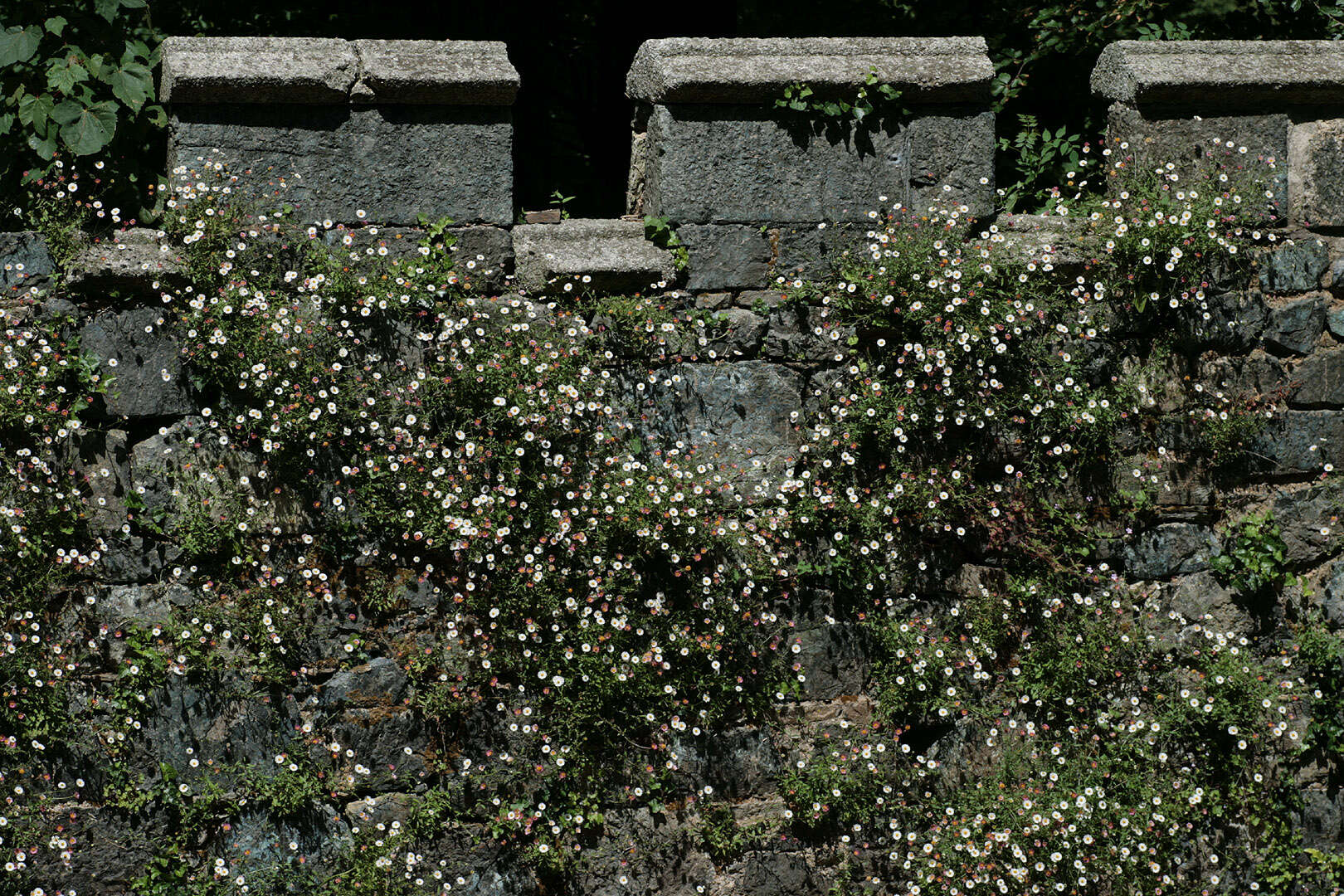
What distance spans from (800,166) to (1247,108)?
5.51 ft

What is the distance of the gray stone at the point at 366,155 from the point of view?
3877 mm

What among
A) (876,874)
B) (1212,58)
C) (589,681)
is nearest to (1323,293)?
(1212,58)

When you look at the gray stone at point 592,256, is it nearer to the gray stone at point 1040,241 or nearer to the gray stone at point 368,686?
the gray stone at point 1040,241

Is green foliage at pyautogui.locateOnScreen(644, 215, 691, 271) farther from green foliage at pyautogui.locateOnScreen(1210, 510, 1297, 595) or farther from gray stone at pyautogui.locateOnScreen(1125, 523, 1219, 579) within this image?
green foliage at pyautogui.locateOnScreen(1210, 510, 1297, 595)

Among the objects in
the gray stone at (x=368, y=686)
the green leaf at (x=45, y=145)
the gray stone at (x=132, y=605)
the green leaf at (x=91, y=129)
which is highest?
the green leaf at (x=91, y=129)

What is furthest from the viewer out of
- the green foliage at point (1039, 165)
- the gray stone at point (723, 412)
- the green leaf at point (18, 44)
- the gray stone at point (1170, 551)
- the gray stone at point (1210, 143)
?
the green foliage at point (1039, 165)

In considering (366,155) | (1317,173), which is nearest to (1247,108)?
(1317,173)

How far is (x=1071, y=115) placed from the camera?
543 centimetres

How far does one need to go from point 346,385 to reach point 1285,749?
3667 millimetres

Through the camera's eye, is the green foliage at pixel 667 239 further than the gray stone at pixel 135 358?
Yes

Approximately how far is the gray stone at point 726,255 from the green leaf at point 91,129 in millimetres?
1867

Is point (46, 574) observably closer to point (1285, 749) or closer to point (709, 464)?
point (709, 464)

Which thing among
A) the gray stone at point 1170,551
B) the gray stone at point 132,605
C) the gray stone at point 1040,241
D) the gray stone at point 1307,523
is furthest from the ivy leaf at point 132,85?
the gray stone at point 1307,523

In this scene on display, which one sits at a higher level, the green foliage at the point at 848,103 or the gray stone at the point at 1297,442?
the green foliage at the point at 848,103
